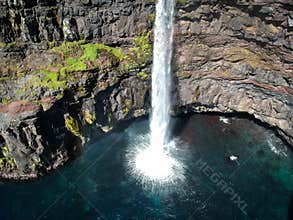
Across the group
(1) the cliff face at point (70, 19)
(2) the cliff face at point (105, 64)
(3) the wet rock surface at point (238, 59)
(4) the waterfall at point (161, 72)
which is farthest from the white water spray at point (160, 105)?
(1) the cliff face at point (70, 19)

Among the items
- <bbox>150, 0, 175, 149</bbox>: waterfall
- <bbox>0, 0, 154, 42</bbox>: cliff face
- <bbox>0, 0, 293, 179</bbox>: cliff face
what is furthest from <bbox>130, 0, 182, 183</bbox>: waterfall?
<bbox>0, 0, 154, 42</bbox>: cliff face

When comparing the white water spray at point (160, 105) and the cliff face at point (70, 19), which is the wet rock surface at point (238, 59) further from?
the cliff face at point (70, 19)

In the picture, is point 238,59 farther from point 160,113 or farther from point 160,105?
point 160,113

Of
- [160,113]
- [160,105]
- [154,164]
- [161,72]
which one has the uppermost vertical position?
[161,72]

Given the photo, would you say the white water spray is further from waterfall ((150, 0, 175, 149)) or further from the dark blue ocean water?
the dark blue ocean water

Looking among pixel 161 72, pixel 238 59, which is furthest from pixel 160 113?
pixel 238 59

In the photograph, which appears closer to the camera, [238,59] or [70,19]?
[70,19]

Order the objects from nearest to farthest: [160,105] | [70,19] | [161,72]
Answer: [70,19] → [161,72] → [160,105]

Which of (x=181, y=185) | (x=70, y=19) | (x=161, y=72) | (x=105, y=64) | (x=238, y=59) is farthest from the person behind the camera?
(x=161, y=72)
